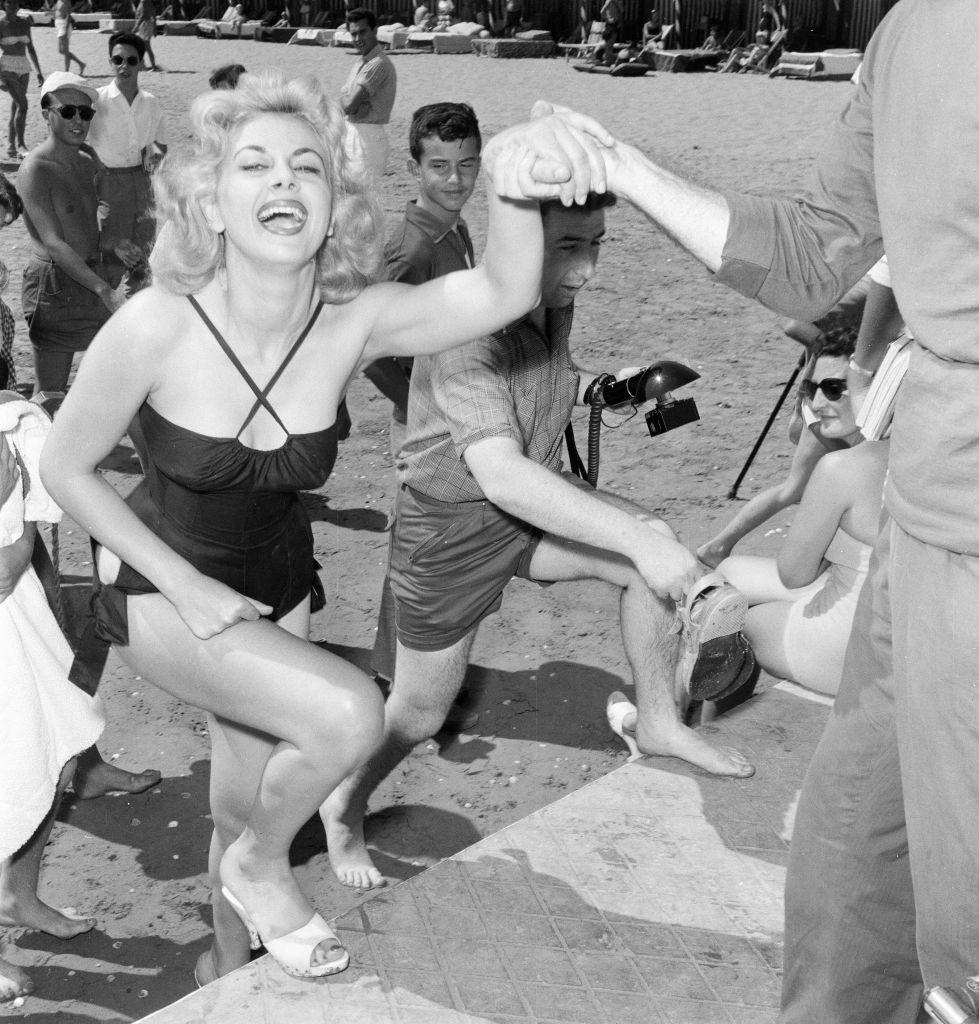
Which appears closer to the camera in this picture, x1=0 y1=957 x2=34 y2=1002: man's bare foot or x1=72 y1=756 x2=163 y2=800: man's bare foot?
x1=0 y1=957 x2=34 y2=1002: man's bare foot

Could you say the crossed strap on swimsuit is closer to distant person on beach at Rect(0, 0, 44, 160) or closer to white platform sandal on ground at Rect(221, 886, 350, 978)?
white platform sandal on ground at Rect(221, 886, 350, 978)

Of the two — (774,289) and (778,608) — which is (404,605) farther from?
(774,289)

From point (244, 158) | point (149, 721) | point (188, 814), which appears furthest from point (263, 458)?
point (149, 721)

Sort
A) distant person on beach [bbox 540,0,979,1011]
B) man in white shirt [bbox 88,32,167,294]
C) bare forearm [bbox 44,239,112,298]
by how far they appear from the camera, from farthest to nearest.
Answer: man in white shirt [bbox 88,32,167,294], bare forearm [bbox 44,239,112,298], distant person on beach [bbox 540,0,979,1011]

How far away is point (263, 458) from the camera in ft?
9.52

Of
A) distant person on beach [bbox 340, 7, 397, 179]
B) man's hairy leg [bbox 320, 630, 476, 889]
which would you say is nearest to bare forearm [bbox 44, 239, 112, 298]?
man's hairy leg [bbox 320, 630, 476, 889]

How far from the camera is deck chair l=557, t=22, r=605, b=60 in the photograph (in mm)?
29078

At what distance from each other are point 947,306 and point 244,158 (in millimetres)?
1586

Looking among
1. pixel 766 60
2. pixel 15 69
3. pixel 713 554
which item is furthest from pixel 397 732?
pixel 766 60

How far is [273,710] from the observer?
2.72 meters

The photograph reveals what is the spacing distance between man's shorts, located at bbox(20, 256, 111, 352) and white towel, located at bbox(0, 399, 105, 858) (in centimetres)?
334

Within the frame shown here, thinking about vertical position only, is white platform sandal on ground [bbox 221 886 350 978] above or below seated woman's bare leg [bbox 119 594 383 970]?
below

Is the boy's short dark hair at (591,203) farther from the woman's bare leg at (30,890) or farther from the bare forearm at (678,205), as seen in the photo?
the woman's bare leg at (30,890)

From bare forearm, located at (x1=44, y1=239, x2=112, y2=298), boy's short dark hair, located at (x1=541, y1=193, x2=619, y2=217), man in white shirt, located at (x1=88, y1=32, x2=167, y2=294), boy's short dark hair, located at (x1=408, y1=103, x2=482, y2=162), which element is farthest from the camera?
man in white shirt, located at (x1=88, y1=32, x2=167, y2=294)
